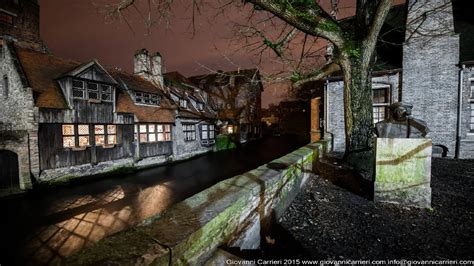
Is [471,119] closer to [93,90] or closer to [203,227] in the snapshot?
[203,227]

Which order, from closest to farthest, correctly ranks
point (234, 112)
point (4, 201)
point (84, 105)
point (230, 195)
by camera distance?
1. point (230, 195)
2. point (4, 201)
3. point (84, 105)
4. point (234, 112)

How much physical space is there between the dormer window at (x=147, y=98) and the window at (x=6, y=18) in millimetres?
20211

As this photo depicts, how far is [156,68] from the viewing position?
20047 mm

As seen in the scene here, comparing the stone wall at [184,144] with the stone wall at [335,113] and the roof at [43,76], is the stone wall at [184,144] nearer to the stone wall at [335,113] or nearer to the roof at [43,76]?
the roof at [43,76]

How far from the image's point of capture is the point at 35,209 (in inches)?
330

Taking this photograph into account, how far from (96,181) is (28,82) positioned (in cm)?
621

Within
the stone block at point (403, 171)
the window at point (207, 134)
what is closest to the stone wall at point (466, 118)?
the stone block at point (403, 171)

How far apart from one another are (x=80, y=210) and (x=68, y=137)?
5938 millimetres

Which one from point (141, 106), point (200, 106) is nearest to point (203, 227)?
point (141, 106)

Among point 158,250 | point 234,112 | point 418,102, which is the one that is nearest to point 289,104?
point 234,112

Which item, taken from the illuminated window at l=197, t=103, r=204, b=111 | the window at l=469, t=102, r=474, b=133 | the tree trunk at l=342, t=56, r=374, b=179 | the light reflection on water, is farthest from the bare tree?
the illuminated window at l=197, t=103, r=204, b=111

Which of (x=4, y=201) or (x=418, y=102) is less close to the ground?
(x=418, y=102)

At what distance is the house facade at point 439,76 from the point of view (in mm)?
10602

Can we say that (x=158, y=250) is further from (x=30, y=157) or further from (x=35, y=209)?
(x=30, y=157)
